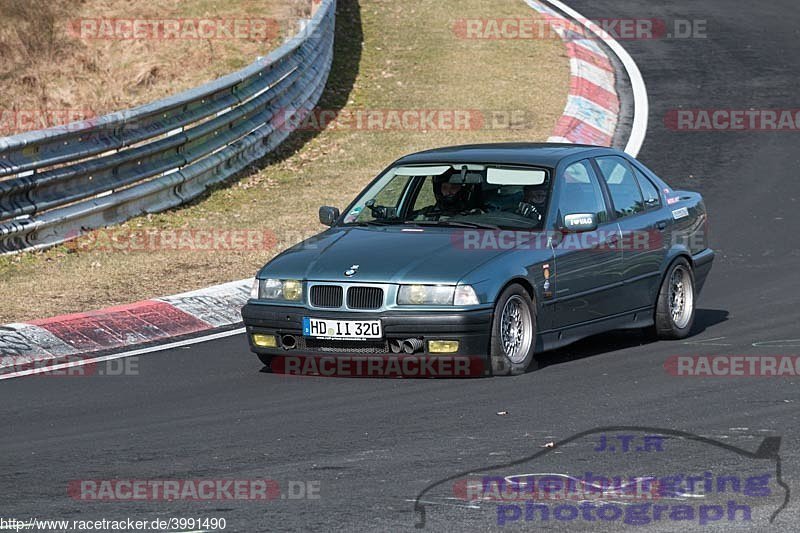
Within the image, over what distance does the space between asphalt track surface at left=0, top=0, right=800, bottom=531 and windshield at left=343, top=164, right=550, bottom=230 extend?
109 cm

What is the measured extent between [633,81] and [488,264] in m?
12.6

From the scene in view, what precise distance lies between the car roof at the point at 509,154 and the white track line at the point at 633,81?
709cm

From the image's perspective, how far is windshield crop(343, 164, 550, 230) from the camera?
9625 mm

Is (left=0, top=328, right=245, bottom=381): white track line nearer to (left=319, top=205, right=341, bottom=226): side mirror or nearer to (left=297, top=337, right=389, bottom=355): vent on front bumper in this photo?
(left=319, top=205, right=341, bottom=226): side mirror

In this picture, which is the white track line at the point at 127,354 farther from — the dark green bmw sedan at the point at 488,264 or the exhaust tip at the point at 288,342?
the exhaust tip at the point at 288,342

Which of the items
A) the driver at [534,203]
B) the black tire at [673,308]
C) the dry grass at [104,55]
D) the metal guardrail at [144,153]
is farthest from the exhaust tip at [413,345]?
the dry grass at [104,55]

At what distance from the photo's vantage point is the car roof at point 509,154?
32.6ft

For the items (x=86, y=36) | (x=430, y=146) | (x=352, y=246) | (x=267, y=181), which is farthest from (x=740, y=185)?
(x=86, y=36)

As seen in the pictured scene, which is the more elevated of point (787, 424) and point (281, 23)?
point (281, 23)

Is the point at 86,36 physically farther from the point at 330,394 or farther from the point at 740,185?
the point at 330,394

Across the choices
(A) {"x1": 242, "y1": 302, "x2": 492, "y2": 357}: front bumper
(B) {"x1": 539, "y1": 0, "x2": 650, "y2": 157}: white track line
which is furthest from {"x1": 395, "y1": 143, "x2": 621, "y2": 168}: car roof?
(B) {"x1": 539, "y1": 0, "x2": 650, "y2": 157}: white track line

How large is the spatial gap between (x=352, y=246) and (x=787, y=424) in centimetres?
319

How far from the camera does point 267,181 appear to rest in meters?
16.5

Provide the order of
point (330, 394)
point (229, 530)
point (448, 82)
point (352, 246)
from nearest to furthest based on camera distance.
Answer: point (229, 530)
point (330, 394)
point (352, 246)
point (448, 82)
